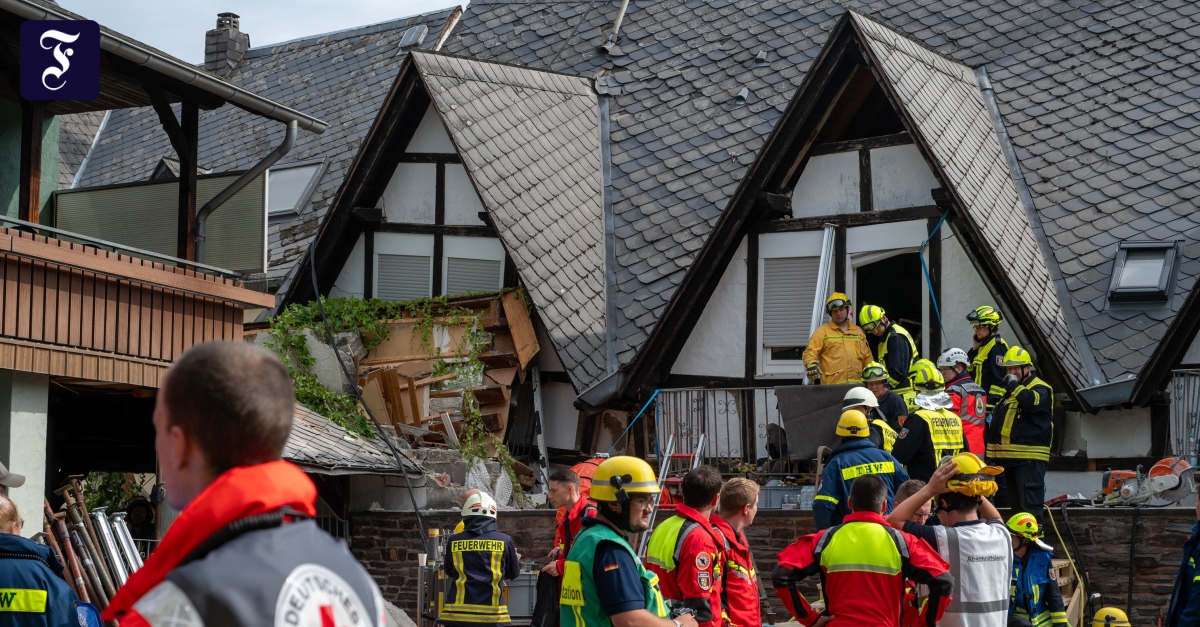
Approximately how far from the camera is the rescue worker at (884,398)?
13.2 meters

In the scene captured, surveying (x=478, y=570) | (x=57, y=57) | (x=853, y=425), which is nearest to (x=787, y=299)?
(x=478, y=570)

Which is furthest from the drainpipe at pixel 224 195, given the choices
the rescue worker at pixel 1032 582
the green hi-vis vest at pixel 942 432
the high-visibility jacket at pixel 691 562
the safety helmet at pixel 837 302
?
the rescue worker at pixel 1032 582

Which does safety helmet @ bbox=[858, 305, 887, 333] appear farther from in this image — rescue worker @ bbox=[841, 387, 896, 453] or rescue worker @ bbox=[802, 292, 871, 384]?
rescue worker @ bbox=[841, 387, 896, 453]

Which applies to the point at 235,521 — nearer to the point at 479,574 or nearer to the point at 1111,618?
the point at 479,574

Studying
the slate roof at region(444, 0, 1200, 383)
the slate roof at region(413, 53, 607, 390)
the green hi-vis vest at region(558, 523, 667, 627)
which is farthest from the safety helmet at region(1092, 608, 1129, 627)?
the green hi-vis vest at region(558, 523, 667, 627)

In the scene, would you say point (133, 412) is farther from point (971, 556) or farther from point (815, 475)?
point (971, 556)

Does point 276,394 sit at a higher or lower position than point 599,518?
higher

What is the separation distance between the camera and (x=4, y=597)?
253 inches

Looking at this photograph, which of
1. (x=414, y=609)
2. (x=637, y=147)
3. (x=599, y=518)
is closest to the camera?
(x=599, y=518)

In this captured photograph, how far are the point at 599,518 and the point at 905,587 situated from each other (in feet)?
8.95

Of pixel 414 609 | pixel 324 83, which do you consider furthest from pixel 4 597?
pixel 324 83

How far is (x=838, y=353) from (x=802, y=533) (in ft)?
6.67

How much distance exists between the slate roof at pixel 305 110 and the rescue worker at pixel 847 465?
11671mm

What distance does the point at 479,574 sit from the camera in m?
11.8
